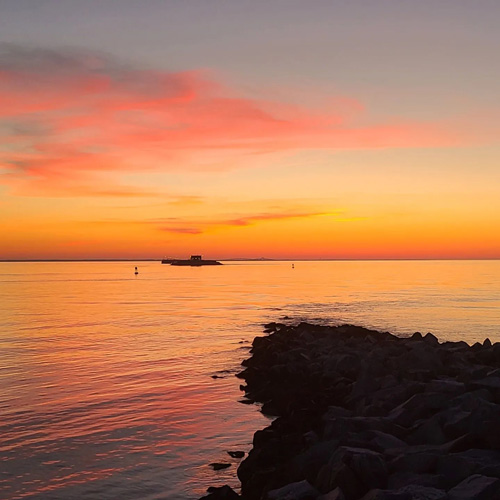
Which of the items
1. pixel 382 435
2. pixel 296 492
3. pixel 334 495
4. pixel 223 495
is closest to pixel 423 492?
pixel 334 495

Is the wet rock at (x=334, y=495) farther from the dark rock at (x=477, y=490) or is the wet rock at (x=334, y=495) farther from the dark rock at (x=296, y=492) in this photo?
the dark rock at (x=477, y=490)

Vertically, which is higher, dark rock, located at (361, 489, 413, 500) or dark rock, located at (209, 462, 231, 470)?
dark rock, located at (361, 489, 413, 500)

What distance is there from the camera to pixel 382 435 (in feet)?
29.9

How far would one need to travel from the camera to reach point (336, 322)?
3719 cm

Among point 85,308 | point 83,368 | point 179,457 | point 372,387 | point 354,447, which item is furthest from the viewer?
point 85,308

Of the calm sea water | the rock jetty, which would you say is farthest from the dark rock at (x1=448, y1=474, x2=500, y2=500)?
the calm sea water

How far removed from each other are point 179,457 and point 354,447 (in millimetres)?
4270

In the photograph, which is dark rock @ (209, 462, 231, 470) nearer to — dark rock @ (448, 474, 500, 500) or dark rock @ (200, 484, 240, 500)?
dark rock @ (200, 484, 240, 500)

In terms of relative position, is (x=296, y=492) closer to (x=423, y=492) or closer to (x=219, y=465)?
(x=423, y=492)

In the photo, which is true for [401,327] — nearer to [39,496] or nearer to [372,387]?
[372,387]

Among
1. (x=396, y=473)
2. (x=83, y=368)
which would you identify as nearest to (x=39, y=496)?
(x=396, y=473)

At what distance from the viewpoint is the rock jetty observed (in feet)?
24.1

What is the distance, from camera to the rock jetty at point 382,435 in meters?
7.36

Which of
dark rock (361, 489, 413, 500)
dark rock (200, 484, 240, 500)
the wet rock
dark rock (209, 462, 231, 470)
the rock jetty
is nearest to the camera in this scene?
dark rock (361, 489, 413, 500)
